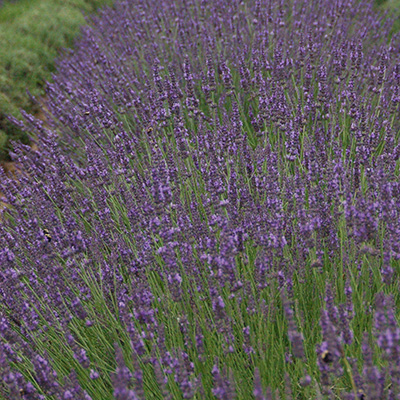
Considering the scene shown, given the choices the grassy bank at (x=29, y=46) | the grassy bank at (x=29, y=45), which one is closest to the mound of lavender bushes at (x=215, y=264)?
the grassy bank at (x=29, y=45)

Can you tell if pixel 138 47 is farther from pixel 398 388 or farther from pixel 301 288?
pixel 398 388

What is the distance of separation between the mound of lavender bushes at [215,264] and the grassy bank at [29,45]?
171 cm

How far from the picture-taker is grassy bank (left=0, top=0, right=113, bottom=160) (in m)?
5.51

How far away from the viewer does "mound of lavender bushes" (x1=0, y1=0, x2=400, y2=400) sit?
6.27 ft

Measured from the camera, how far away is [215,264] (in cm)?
209

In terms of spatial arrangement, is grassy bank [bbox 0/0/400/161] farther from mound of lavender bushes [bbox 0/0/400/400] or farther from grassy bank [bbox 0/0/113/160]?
mound of lavender bushes [bbox 0/0/400/400]

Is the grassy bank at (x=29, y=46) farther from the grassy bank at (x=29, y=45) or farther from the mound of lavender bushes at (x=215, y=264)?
the mound of lavender bushes at (x=215, y=264)

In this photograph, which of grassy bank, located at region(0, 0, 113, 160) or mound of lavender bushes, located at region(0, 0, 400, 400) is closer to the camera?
mound of lavender bushes, located at region(0, 0, 400, 400)

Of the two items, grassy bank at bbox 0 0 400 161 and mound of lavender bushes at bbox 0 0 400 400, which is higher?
grassy bank at bbox 0 0 400 161

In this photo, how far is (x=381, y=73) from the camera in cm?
358

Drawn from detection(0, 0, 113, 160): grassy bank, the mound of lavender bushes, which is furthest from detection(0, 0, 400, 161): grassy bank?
the mound of lavender bushes

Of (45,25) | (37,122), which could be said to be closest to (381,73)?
(37,122)

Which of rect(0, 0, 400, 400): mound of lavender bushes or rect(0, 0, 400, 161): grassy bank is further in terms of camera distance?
rect(0, 0, 400, 161): grassy bank

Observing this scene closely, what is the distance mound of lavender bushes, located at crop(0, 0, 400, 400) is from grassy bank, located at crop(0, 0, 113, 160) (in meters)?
1.71
